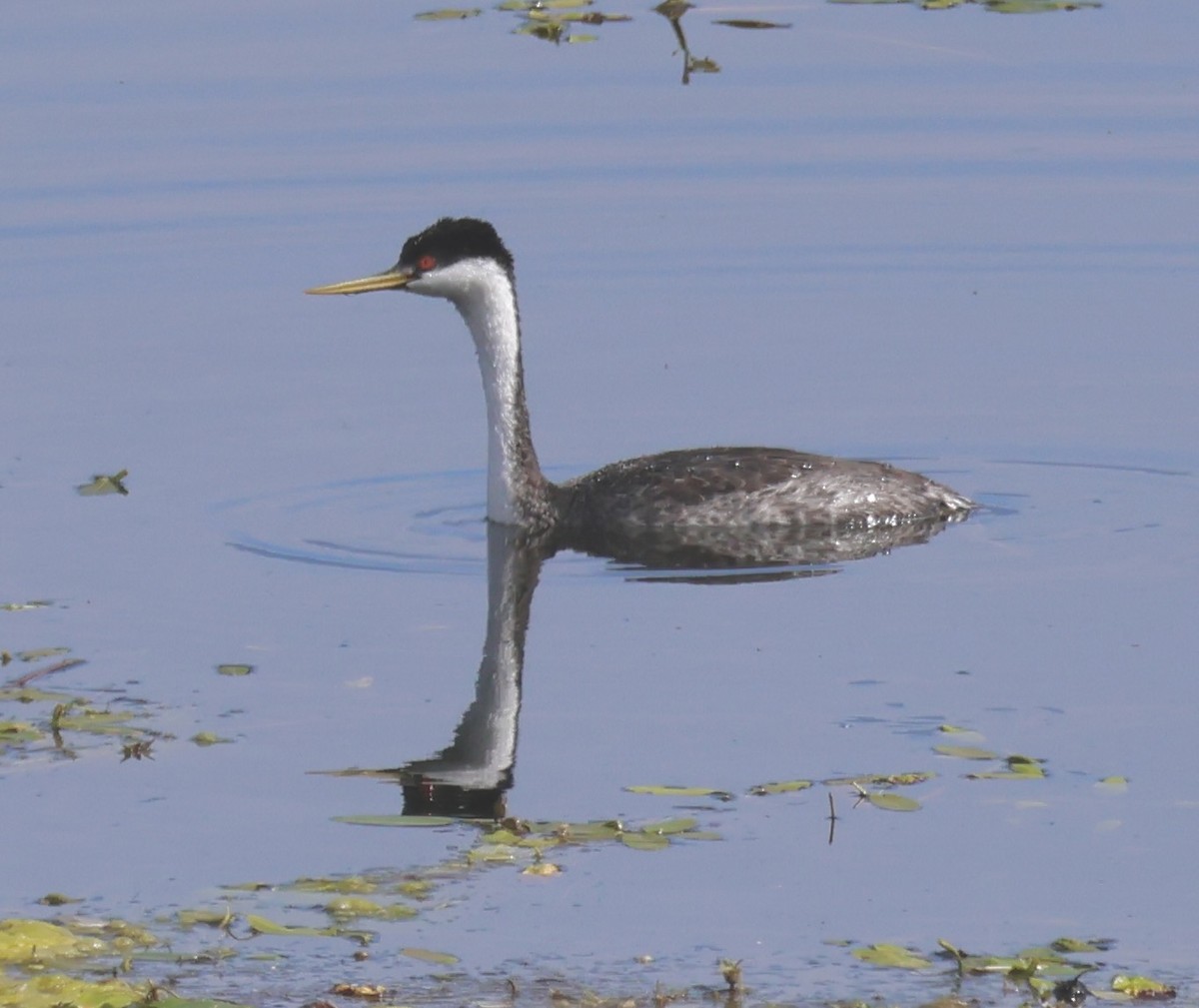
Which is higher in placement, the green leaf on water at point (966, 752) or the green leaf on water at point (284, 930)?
the green leaf on water at point (966, 752)

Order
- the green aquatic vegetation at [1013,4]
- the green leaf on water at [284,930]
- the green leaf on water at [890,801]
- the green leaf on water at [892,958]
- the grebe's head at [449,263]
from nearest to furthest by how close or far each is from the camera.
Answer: the green leaf on water at [892,958] → the green leaf on water at [284,930] → the green leaf on water at [890,801] → the grebe's head at [449,263] → the green aquatic vegetation at [1013,4]

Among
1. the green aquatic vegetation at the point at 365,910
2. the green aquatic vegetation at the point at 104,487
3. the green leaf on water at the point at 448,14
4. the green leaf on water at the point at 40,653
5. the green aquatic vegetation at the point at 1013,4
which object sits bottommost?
the green aquatic vegetation at the point at 365,910

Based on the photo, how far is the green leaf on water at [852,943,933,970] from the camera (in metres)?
8.58

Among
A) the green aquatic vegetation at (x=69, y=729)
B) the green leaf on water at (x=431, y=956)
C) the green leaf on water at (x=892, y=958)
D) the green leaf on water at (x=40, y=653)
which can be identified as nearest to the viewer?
the green leaf on water at (x=892, y=958)

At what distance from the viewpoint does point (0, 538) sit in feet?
45.9

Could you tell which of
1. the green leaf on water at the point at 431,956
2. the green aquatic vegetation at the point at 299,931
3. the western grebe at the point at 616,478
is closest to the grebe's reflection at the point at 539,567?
the western grebe at the point at 616,478

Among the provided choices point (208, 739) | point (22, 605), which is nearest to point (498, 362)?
point (22, 605)

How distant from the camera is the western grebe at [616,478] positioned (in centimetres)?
1455

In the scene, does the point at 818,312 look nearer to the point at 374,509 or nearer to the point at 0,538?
the point at 374,509

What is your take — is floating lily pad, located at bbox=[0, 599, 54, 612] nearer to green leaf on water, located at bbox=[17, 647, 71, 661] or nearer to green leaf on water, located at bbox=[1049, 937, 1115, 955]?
green leaf on water, located at bbox=[17, 647, 71, 661]

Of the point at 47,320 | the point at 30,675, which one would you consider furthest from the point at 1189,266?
the point at 30,675

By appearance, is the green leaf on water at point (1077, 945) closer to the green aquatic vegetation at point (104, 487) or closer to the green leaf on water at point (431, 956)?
the green leaf on water at point (431, 956)

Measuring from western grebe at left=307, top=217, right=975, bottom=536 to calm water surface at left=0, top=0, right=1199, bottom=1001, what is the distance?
352mm

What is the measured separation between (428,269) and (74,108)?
340 inches
